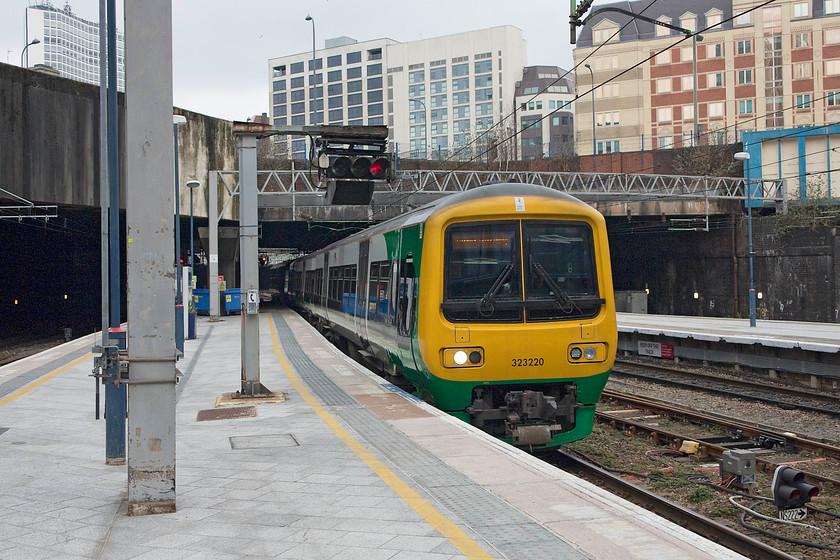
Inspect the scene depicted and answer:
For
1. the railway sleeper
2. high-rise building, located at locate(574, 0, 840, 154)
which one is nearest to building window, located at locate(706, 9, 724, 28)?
high-rise building, located at locate(574, 0, 840, 154)

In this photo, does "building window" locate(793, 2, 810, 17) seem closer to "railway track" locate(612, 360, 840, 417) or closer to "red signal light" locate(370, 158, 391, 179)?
"railway track" locate(612, 360, 840, 417)

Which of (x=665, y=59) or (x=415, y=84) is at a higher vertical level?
(x=415, y=84)

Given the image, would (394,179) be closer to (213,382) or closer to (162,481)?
(213,382)

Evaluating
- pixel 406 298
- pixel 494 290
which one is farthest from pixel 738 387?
pixel 494 290

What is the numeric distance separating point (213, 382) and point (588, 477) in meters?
7.52

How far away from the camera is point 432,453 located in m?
7.66

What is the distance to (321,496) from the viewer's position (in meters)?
6.24

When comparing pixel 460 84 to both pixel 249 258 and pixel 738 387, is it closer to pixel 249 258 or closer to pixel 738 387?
pixel 738 387

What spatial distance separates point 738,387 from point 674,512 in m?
10.7

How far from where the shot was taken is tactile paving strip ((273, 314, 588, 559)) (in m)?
4.95

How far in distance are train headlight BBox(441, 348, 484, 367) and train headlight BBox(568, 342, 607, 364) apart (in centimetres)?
103

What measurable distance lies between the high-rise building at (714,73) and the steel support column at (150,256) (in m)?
57.6

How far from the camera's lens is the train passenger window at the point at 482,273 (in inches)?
376

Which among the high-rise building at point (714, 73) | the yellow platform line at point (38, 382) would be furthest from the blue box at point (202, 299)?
the high-rise building at point (714, 73)
